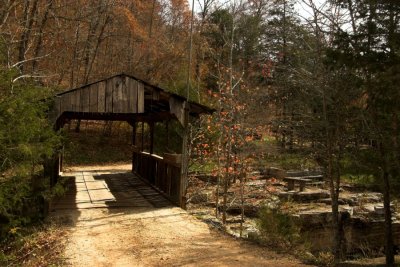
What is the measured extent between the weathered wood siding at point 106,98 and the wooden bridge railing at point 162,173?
2026 mm

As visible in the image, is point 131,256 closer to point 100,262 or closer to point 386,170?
point 100,262

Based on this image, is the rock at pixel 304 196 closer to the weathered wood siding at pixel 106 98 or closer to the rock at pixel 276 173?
the rock at pixel 276 173

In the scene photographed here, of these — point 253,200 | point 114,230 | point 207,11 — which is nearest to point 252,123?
point 253,200

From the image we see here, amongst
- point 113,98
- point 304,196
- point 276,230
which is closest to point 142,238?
point 276,230

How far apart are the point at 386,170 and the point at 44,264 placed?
6.32 metres

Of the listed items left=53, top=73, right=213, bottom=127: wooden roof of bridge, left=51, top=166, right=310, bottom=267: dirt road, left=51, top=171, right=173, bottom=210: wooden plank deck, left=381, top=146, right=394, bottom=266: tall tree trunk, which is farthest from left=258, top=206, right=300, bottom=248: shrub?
left=53, top=73, right=213, bottom=127: wooden roof of bridge

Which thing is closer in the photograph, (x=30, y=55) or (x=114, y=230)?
(x=114, y=230)

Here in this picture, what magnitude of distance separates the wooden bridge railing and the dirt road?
40 cm

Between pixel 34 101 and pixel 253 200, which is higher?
pixel 34 101

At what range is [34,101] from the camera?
A: 7.69m

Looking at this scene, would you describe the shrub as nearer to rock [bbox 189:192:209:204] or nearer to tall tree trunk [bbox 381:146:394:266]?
tall tree trunk [bbox 381:146:394:266]

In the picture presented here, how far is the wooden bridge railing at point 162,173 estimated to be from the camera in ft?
35.1

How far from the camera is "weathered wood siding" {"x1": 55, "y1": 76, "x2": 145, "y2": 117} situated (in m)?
9.66

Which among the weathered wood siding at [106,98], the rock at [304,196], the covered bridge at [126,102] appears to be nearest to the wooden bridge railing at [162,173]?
the covered bridge at [126,102]
